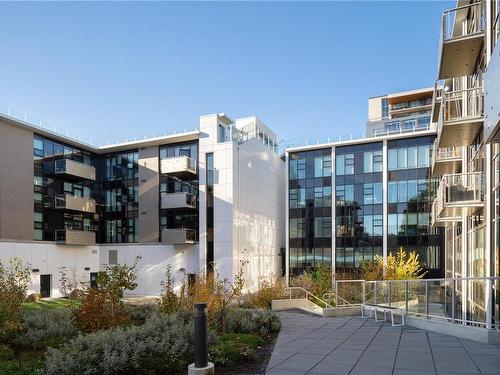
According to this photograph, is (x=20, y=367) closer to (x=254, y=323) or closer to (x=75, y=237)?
(x=254, y=323)

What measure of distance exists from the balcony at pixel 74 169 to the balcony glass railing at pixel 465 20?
30.4 m

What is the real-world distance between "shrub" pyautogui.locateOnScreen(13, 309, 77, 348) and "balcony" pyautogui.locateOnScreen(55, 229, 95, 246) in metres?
22.2

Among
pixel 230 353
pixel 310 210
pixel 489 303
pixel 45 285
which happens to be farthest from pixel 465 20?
pixel 45 285

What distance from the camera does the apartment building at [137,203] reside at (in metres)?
32.0

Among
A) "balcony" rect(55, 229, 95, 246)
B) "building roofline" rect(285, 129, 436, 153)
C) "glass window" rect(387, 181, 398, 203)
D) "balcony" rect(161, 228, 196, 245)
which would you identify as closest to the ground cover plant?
"balcony" rect(161, 228, 196, 245)

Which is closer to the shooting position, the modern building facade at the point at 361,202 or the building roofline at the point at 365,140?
the modern building facade at the point at 361,202

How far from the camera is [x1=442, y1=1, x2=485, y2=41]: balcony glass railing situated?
13082 millimetres

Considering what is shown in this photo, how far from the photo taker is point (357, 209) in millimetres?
42812

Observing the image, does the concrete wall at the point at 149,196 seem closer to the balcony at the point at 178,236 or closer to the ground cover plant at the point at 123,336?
the balcony at the point at 178,236

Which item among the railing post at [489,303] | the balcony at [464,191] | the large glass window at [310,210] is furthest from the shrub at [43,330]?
the large glass window at [310,210]

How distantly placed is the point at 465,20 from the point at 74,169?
1236 inches

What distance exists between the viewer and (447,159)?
20172 millimetres

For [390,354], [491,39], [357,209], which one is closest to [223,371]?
[390,354]

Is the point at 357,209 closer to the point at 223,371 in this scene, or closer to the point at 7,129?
the point at 7,129
